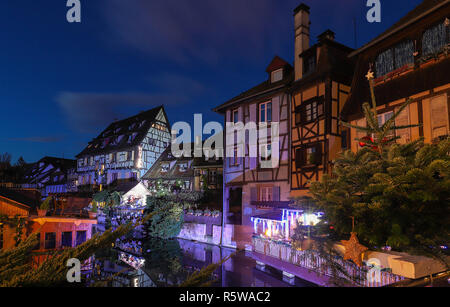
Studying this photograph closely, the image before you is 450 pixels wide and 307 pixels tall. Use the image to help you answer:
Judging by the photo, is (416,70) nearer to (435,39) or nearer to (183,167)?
(435,39)

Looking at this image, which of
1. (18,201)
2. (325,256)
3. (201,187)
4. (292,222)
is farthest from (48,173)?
(325,256)

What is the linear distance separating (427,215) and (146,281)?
1390 cm

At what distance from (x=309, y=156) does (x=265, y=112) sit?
5898 millimetres

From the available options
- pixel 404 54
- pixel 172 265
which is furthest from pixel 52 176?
pixel 404 54

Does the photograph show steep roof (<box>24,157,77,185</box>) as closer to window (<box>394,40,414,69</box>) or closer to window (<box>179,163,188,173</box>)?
window (<box>179,163,188,173</box>)

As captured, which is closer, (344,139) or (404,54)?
(404,54)

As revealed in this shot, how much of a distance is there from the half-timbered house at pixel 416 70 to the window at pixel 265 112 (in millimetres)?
7597

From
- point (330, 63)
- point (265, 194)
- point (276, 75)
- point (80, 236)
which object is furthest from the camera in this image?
point (276, 75)

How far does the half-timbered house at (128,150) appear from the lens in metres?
43.7

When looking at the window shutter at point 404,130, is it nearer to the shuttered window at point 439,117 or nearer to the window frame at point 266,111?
the shuttered window at point 439,117

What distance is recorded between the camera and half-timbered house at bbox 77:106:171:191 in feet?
143

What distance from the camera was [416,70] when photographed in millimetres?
14172

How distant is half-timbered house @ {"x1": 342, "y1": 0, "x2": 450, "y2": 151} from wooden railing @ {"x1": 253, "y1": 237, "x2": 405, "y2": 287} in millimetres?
6361
